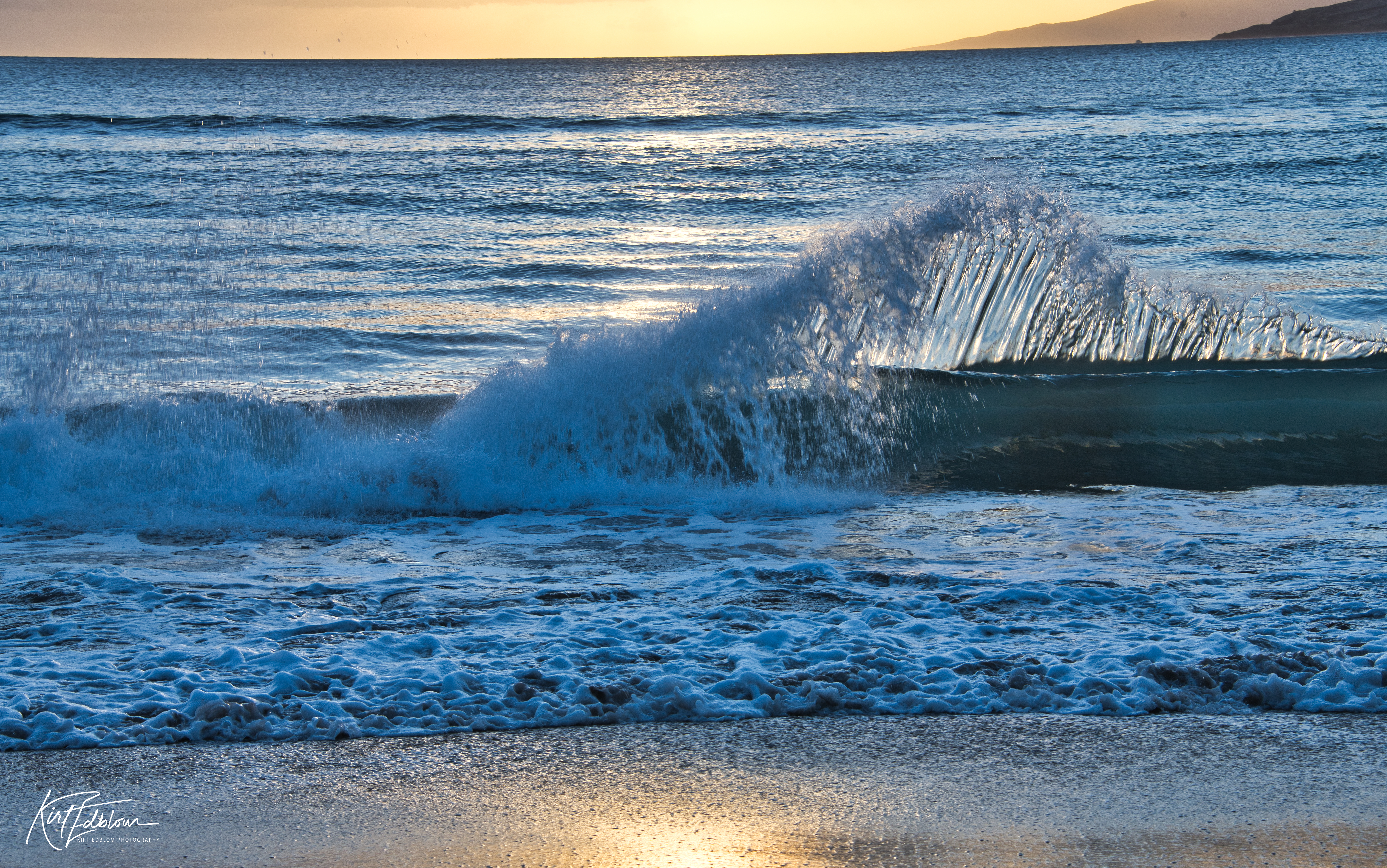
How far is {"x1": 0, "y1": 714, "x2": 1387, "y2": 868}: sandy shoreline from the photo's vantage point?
2.38 metres

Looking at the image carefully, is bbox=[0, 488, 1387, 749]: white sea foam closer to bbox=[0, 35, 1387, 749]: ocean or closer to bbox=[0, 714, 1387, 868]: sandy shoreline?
bbox=[0, 35, 1387, 749]: ocean

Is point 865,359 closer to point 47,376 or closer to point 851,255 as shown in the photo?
point 851,255

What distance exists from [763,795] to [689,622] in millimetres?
1384

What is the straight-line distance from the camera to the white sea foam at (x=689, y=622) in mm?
3221

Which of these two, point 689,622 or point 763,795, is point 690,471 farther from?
point 763,795

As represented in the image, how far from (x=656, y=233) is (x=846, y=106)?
2706 centimetres

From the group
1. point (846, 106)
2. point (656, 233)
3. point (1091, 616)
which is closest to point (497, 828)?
point (1091, 616)

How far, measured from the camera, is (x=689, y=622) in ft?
13.1

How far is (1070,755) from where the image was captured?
2887mm

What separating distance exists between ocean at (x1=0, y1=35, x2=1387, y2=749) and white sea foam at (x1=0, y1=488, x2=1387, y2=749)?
23 millimetres

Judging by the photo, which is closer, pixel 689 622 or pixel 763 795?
pixel 763 795

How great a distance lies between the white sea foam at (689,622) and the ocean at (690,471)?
0.02 metres
